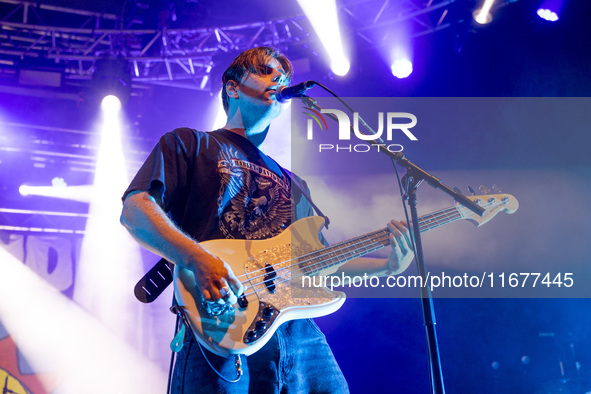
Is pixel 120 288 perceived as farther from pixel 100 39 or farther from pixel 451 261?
pixel 451 261

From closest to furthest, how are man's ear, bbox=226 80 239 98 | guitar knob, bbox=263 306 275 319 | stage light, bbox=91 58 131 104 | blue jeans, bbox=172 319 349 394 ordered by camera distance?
blue jeans, bbox=172 319 349 394, guitar knob, bbox=263 306 275 319, man's ear, bbox=226 80 239 98, stage light, bbox=91 58 131 104

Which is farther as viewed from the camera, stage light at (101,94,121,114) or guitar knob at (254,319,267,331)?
stage light at (101,94,121,114)

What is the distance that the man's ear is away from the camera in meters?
2.49

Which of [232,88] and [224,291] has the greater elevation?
[232,88]

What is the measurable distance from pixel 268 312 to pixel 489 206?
4.71ft

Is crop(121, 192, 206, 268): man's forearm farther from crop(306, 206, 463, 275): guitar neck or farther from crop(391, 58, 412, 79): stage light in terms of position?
crop(391, 58, 412, 79): stage light

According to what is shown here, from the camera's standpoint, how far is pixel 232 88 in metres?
2.52

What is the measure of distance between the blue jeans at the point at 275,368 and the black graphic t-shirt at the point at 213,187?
A: 0.44 metres

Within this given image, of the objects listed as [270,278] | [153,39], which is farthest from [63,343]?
[270,278]

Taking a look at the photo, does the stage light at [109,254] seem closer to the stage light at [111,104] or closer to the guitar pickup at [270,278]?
the stage light at [111,104]

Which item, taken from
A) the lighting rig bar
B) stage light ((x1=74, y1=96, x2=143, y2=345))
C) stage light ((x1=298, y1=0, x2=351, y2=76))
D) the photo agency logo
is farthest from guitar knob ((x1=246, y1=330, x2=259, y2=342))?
stage light ((x1=74, y1=96, x2=143, y2=345))

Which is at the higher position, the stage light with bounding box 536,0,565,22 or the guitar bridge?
the stage light with bounding box 536,0,565,22

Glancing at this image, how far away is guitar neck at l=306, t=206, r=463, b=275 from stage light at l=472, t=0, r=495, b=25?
349 centimetres

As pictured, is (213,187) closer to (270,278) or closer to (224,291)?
(270,278)
